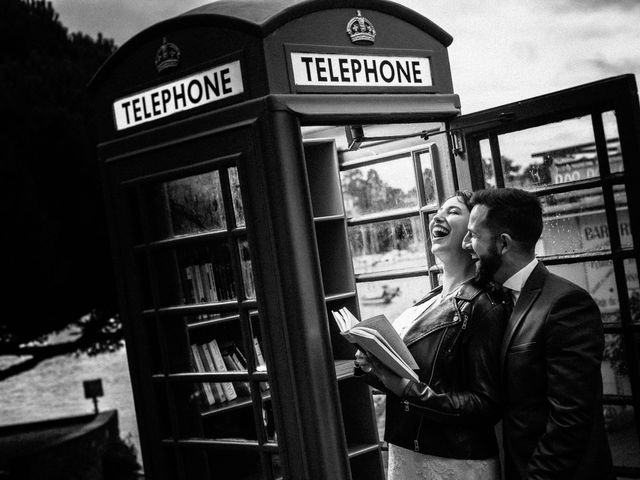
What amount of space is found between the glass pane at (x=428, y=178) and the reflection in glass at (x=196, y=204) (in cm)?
119

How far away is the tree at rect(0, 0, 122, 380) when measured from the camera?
9.43 metres

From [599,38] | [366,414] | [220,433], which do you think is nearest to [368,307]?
[366,414]

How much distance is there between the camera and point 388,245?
4641mm

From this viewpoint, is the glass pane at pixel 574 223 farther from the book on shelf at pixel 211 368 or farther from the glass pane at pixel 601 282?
the book on shelf at pixel 211 368

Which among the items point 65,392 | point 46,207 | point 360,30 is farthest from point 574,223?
point 65,392

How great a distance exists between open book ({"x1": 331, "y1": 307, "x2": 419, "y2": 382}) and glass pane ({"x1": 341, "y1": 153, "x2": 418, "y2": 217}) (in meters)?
1.61

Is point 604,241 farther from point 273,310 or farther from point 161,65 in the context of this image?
point 161,65

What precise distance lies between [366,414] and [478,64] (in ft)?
12.9

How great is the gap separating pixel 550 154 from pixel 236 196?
1420 millimetres

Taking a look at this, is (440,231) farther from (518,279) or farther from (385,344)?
(385,344)

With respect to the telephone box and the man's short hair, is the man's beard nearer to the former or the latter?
the man's short hair

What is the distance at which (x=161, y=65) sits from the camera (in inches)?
148

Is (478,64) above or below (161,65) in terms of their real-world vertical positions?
above

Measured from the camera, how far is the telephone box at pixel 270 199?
340 cm
